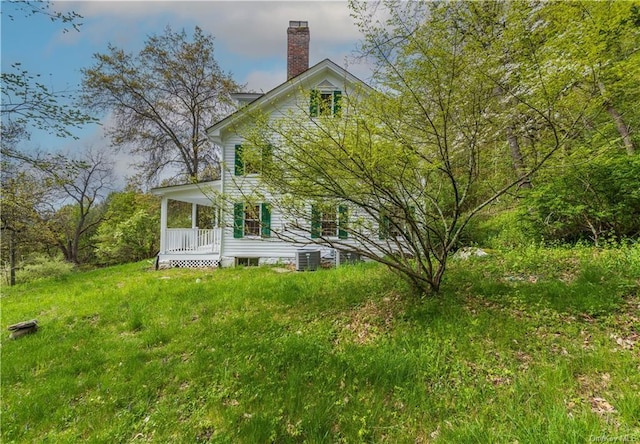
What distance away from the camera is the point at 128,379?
126 inches

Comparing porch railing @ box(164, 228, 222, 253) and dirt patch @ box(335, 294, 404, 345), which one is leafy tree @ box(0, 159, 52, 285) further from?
dirt patch @ box(335, 294, 404, 345)

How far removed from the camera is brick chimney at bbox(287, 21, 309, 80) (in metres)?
11.4

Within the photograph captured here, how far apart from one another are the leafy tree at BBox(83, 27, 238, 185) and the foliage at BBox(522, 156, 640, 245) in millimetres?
14426

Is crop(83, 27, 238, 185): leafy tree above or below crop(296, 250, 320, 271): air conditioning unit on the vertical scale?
above

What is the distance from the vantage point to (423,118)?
335cm

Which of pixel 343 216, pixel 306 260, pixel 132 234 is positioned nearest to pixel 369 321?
pixel 343 216

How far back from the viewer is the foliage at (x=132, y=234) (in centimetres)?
1653

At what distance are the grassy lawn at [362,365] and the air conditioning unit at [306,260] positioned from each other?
3787mm

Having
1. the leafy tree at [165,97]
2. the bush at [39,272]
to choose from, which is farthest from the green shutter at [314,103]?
the leafy tree at [165,97]

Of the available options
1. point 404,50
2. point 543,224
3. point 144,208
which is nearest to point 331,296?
point 404,50

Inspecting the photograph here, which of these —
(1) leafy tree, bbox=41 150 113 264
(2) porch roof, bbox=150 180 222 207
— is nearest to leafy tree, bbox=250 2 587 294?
(2) porch roof, bbox=150 180 222 207

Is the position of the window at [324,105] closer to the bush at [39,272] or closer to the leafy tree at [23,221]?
the leafy tree at [23,221]

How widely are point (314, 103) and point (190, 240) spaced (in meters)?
9.38

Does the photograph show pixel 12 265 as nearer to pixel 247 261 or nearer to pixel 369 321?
pixel 247 261
